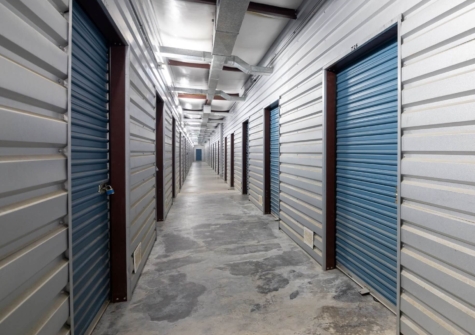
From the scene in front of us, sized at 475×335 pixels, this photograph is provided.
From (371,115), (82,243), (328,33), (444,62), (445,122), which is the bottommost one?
(82,243)

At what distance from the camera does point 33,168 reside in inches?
39.3

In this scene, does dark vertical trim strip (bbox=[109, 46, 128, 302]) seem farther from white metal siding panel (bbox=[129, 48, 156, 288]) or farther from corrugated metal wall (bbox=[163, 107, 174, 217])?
corrugated metal wall (bbox=[163, 107, 174, 217])

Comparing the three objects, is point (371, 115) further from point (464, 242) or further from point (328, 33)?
point (464, 242)

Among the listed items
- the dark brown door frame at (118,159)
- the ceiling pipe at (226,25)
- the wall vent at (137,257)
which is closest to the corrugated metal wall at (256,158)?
the ceiling pipe at (226,25)

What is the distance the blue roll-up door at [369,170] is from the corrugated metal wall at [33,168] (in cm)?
240

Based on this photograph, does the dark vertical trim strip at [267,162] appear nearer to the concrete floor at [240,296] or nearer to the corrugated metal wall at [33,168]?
the concrete floor at [240,296]

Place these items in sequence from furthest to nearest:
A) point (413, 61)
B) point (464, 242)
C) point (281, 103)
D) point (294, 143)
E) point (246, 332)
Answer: point (281, 103) → point (294, 143) → point (246, 332) → point (413, 61) → point (464, 242)

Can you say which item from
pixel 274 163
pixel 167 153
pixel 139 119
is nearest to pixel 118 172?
pixel 139 119

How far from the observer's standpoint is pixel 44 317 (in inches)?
41.5

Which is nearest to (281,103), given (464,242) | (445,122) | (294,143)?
(294,143)

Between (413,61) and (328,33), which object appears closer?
(413,61)

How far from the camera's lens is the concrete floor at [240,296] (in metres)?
1.79

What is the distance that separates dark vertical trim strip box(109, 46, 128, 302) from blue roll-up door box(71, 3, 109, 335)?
0.16 feet

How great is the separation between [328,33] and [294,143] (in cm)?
149
